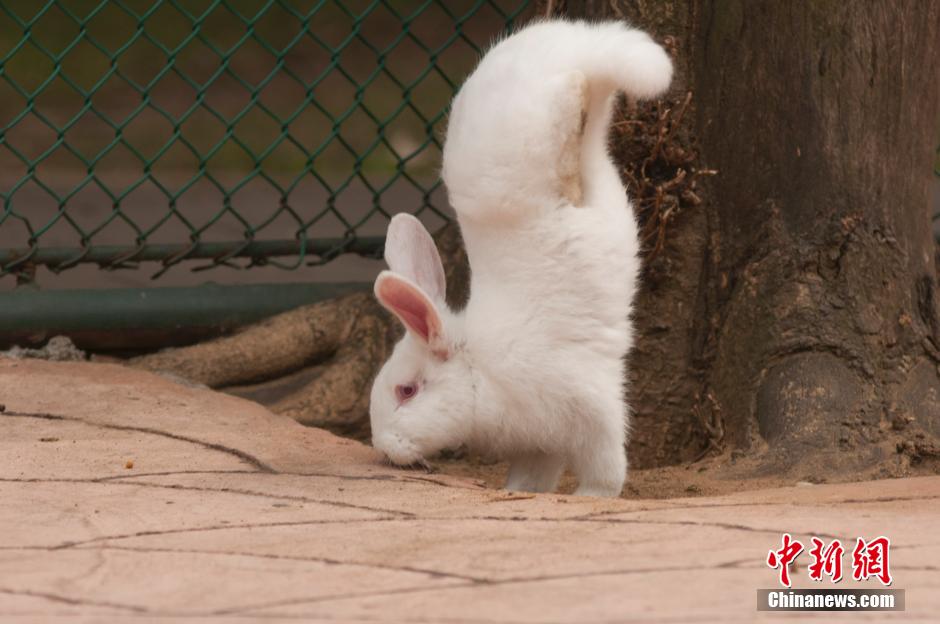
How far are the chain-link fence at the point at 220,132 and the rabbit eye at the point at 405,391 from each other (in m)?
1.53

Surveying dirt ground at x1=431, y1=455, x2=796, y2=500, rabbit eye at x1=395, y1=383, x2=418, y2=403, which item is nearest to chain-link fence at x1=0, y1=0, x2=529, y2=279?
dirt ground at x1=431, y1=455, x2=796, y2=500

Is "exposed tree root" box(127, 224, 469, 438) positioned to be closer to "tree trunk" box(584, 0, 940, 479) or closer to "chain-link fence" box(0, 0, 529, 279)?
"chain-link fence" box(0, 0, 529, 279)

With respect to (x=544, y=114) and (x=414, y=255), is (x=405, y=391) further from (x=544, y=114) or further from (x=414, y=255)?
(x=544, y=114)

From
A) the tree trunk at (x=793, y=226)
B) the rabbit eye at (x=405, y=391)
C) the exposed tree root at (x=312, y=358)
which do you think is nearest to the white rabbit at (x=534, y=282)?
the rabbit eye at (x=405, y=391)

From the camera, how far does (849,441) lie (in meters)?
3.81

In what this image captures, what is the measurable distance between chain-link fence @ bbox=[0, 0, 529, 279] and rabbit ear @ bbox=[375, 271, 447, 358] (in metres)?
1.56

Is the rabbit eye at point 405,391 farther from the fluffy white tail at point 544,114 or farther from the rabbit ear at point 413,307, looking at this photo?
the fluffy white tail at point 544,114

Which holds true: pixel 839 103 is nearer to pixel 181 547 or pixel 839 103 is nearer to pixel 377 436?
pixel 377 436

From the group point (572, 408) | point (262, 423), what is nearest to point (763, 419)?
point (572, 408)

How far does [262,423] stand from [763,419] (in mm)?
1466

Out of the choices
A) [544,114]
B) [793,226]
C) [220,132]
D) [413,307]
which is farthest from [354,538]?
[220,132]

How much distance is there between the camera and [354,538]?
2.60 m

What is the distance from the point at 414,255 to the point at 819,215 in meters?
1.15

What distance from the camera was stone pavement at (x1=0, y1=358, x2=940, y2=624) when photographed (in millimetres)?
2115
